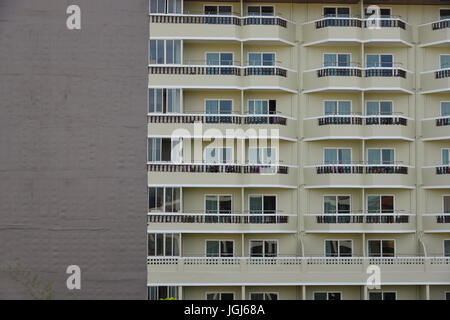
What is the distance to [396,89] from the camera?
25453 millimetres

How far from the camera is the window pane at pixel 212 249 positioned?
25172 millimetres

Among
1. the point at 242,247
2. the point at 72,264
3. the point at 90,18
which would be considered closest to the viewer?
the point at 72,264

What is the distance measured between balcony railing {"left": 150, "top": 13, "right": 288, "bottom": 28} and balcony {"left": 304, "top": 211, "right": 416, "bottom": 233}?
23.8 feet

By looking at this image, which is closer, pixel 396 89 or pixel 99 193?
pixel 99 193

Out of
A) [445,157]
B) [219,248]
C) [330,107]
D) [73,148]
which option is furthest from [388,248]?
[73,148]

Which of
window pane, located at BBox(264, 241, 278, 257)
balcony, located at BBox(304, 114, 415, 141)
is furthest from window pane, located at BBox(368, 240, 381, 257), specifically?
balcony, located at BBox(304, 114, 415, 141)

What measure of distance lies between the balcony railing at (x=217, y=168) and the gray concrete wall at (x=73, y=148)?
149 centimetres

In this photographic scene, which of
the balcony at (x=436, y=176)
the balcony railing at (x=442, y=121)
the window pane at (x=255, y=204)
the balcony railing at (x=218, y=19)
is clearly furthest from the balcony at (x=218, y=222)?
the balcony railing at (x=218, y=19)

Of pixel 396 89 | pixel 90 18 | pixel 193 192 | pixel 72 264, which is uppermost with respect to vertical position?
pixel 90 18

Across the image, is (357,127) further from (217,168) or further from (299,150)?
(217,168)

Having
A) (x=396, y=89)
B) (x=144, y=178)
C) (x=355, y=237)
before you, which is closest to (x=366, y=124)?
(x=396, y=89)

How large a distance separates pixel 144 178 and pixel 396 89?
32.2ft

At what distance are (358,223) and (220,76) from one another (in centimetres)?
727

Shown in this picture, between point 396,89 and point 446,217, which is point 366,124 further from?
point 446,217
